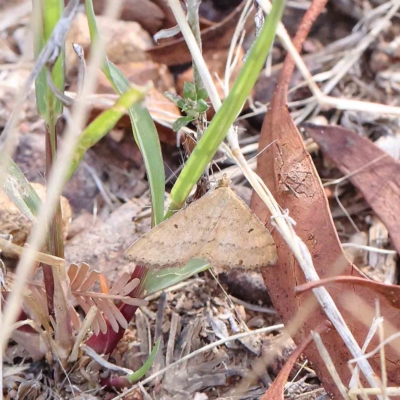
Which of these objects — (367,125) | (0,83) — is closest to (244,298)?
(367,125)

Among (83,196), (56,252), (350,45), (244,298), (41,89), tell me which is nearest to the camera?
(41,89)

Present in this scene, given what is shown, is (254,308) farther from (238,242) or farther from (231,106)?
(231,106)

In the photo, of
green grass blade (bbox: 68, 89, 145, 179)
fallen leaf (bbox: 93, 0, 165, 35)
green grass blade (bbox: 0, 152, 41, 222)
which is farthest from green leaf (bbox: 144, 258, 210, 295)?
fallen leaf (bbox: 93, 0, 165, 35)

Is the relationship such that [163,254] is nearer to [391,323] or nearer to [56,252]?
[56,252]

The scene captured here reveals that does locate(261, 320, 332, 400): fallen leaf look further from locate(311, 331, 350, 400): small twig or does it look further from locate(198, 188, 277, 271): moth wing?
locate(198, 188, 277, 271): moth wing

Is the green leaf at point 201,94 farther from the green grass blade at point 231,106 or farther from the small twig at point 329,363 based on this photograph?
the small twig at point 329,363
